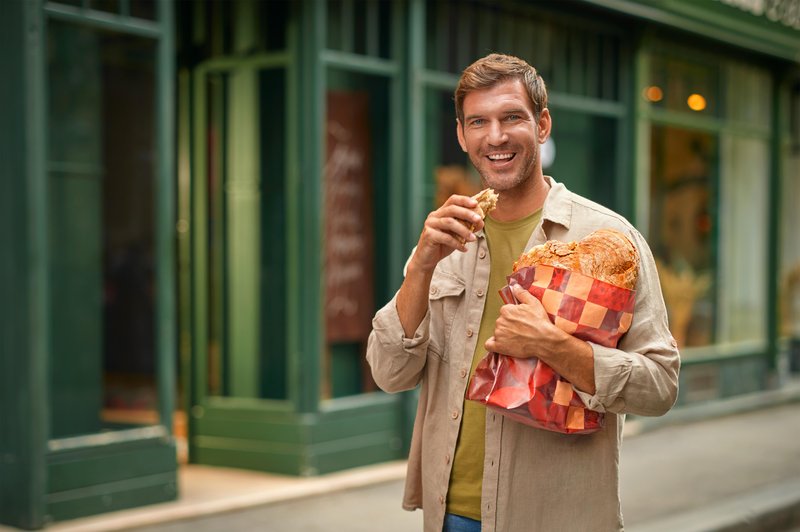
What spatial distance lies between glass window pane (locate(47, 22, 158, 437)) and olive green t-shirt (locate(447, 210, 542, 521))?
4.07 m

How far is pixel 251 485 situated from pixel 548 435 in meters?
5.03

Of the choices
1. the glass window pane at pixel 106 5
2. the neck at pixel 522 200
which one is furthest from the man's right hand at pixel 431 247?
the glass window pane at pixel 106 5

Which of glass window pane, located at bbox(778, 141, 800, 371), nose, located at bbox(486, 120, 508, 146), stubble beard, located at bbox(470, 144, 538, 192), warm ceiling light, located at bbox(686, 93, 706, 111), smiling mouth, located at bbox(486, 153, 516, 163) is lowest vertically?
glass window pane, located at bbox(778, 141, 800, 371)

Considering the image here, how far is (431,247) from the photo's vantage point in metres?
2.58

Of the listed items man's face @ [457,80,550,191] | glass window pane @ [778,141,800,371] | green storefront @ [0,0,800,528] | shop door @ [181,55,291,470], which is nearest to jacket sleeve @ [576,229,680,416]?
man's face @ [457,80,550,191]

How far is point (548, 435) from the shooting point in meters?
2.69

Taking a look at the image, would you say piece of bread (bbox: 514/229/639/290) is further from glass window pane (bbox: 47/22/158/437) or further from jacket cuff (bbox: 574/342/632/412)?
glass window pane (bbox: 47/22/158/437)

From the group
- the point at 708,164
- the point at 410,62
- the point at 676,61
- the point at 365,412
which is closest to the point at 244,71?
the point at 410,62

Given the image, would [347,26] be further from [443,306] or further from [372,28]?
[443,306]

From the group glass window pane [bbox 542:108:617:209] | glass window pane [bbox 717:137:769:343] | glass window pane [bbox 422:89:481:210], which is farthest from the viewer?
glass window pane [bbox 717:137:769:343]

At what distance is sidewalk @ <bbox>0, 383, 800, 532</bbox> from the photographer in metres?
6.45

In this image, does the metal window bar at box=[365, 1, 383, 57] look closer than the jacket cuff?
No

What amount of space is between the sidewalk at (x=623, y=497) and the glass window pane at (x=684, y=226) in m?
2.15

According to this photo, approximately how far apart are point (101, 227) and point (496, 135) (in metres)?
4.54
